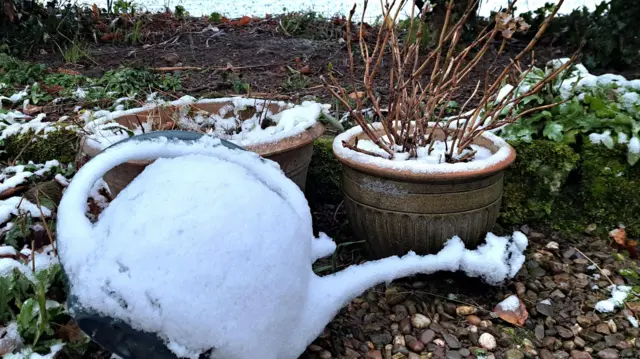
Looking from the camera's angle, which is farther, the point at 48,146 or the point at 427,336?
the point at 48,146

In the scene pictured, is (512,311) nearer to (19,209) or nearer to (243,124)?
(243,124)

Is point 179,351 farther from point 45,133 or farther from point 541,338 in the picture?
point 45,133

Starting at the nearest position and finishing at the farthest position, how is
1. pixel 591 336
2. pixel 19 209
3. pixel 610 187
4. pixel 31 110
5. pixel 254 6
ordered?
pixel 591 336 → pixel 19 209 → pixel 610 187 → pixel 31 110 → pixel 254 6

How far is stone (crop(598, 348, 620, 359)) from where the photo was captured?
1.77m

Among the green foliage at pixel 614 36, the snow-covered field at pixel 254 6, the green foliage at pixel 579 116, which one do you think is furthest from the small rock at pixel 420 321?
the snow-covered field at pixel 254 6

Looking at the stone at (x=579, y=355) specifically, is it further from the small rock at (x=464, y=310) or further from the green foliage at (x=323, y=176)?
the green foliage at (x=323, y=176)

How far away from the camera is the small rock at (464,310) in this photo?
6.41ft

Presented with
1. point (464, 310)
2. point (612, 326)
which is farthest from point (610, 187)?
point (464, 310)

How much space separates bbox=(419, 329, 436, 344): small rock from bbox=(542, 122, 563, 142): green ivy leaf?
3.81 ft

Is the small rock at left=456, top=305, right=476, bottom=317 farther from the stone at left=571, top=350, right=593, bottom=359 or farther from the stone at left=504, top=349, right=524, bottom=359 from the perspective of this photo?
the stone at left=571, top=350, right=593, bottom=359

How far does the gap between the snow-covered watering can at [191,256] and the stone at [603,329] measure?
103 centimetres

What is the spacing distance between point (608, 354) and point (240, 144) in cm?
137

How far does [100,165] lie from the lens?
4.59 ft

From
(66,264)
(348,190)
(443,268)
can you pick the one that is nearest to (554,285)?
(443,268)
